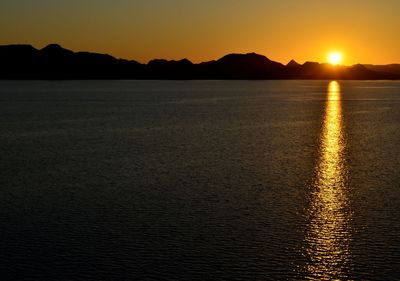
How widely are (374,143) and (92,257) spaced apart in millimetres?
42968

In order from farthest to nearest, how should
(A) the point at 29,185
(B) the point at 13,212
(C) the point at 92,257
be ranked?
(A) the point at 29,185 → (B) the point at 13,212 → (C) the point at 92,257

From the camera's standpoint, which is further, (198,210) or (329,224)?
(198,210)

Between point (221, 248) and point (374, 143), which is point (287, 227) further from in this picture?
point (374, 143)

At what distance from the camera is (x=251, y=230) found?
25281 millimetres

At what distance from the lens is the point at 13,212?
91.9 ft

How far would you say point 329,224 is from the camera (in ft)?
86.3

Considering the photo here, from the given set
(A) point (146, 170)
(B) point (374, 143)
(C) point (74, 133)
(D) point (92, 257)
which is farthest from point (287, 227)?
(C) point (74, 133)

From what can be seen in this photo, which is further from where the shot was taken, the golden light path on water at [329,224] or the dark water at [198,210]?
the dark water at [198,210]

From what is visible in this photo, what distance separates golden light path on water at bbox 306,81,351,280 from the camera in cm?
2066

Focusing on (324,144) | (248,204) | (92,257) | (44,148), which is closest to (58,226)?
(92,257)

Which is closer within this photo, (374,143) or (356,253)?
(356,253)

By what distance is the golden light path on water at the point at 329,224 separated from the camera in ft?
67.8

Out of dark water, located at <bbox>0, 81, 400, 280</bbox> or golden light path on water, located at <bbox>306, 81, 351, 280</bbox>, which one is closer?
golden light path on water, located at <bbox>306, 81, 351, 280</bbox>

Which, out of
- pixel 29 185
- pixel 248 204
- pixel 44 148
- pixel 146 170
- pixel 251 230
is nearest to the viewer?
pixel 251 230
